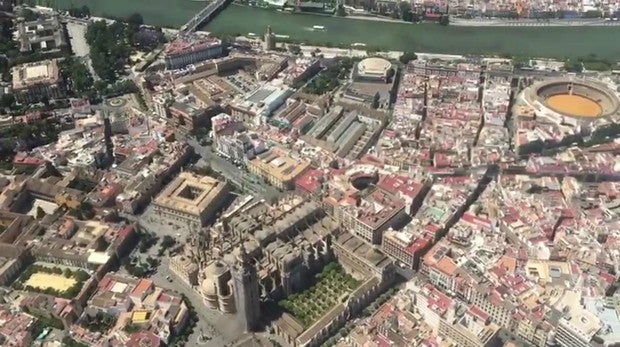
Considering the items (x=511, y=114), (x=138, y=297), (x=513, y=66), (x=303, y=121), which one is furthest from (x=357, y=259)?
(x=513, y=66)

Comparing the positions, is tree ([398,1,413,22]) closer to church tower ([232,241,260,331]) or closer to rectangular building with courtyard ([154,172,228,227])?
rectangular building with courtyard ([154,172,228,227])

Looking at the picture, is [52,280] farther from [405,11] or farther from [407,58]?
[405,11]

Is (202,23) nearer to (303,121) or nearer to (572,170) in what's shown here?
(303,121)

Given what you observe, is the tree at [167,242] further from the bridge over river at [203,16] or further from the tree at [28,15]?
the tree at [28,15]

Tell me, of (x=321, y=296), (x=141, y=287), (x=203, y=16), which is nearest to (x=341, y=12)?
(x=203, y=16)

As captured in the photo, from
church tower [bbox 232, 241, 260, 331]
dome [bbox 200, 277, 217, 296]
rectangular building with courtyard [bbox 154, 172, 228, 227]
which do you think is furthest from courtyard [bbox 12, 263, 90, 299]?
church tower [bbox 232, 241, 260, 331]

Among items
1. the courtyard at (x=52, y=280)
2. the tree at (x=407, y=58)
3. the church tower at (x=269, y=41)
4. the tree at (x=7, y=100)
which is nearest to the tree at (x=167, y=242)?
the courtyard at (x=52, y=280)

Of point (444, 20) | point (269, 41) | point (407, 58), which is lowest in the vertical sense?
point (407, 58)
